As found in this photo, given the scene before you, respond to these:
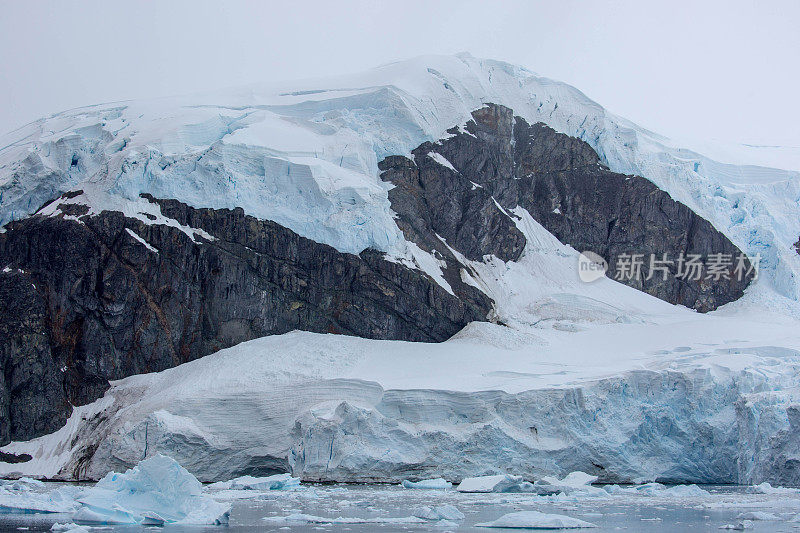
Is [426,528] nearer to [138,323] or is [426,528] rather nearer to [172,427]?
[172,427]

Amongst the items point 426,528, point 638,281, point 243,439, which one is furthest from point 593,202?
point 426,528

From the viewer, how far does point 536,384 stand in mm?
28781

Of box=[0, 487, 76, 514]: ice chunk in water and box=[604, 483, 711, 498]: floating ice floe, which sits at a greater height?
box=[0, 487, 76, 514]: ice chunk in water

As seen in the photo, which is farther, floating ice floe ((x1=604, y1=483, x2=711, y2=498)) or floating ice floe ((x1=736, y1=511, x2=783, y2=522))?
floating ice floe ((x1=604, y1=483, x2=711, y2=498))

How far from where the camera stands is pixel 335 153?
124 feet

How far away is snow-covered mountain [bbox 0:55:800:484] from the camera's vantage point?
2781 centimetres

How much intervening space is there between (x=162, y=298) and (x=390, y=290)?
941 centimetres

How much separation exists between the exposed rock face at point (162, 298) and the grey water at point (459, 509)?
33.1 feet

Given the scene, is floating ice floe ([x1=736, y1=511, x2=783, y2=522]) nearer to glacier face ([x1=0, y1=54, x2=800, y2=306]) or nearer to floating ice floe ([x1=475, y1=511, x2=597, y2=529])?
floating ice floe ([x1=475, y1=511, x2=597, y2=529])

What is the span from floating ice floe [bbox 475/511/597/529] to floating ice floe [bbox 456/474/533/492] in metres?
Answer: 7.87

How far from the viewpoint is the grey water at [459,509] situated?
15.5 m

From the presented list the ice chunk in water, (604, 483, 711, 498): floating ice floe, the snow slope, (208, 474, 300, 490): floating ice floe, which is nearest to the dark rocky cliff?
the snow slope

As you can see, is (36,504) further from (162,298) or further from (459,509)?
(162,298)

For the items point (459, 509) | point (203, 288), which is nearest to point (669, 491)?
point (459, 509)
